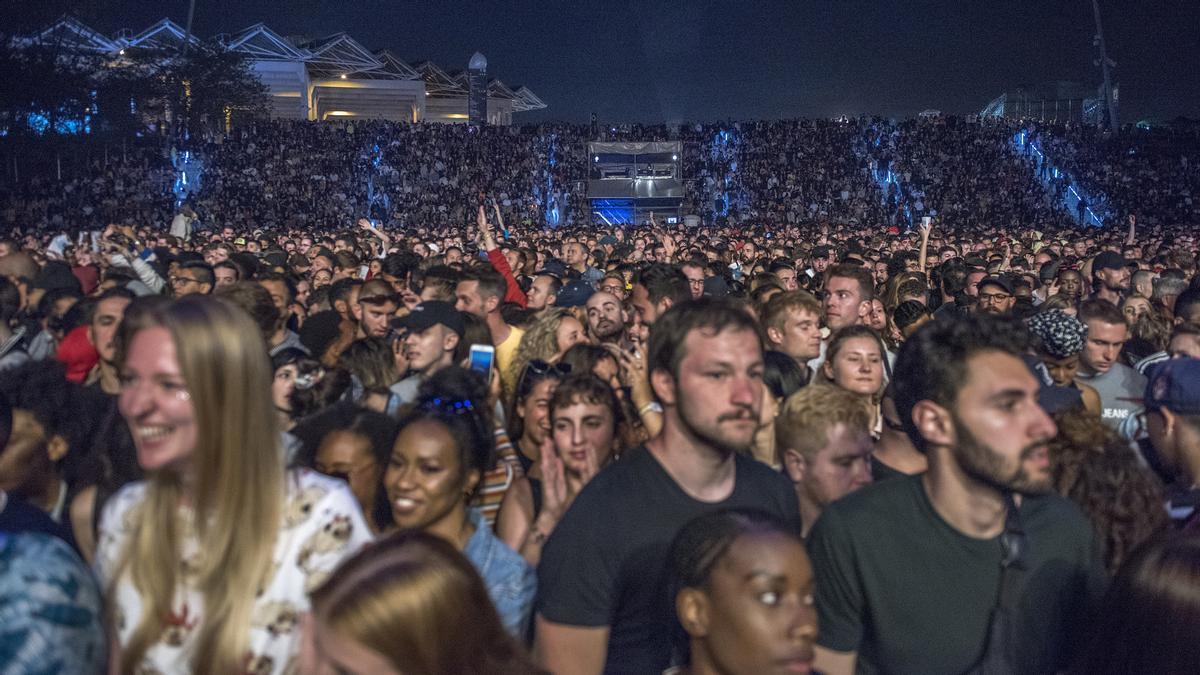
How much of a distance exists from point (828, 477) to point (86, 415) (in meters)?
2.66

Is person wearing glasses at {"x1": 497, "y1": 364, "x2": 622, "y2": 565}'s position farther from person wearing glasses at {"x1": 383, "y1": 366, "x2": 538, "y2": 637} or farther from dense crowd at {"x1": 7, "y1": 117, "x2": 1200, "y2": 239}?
dense crowd at {"x1": 7, "y1": 117, "x2": 1200, "y2": 239}

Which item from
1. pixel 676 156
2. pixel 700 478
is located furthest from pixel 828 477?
pixel 676 156

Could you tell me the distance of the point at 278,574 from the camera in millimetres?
2180

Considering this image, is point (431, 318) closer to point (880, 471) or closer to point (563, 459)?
point (563, 459)

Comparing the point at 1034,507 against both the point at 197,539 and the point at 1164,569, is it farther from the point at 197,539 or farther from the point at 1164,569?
the point at 197,539

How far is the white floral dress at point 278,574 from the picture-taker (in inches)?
84.2

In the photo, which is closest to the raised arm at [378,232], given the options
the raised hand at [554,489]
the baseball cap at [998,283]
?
the baseball cap at [998,283]

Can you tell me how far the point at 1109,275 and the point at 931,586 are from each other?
26.4 ft

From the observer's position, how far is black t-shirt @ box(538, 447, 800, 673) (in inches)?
107

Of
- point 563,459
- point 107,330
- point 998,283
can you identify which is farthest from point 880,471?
point 998,283

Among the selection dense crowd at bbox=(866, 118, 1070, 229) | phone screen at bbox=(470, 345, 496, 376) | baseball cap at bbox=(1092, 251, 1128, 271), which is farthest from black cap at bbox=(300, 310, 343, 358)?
dense crowd at bbox=(866, 118, 1070, 229)

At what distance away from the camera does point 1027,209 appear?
114 ft

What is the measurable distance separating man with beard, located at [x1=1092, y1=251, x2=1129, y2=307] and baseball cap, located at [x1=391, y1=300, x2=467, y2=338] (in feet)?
19.6

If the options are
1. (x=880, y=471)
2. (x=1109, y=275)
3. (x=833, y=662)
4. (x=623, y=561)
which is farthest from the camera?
(x=1109, y=275)
